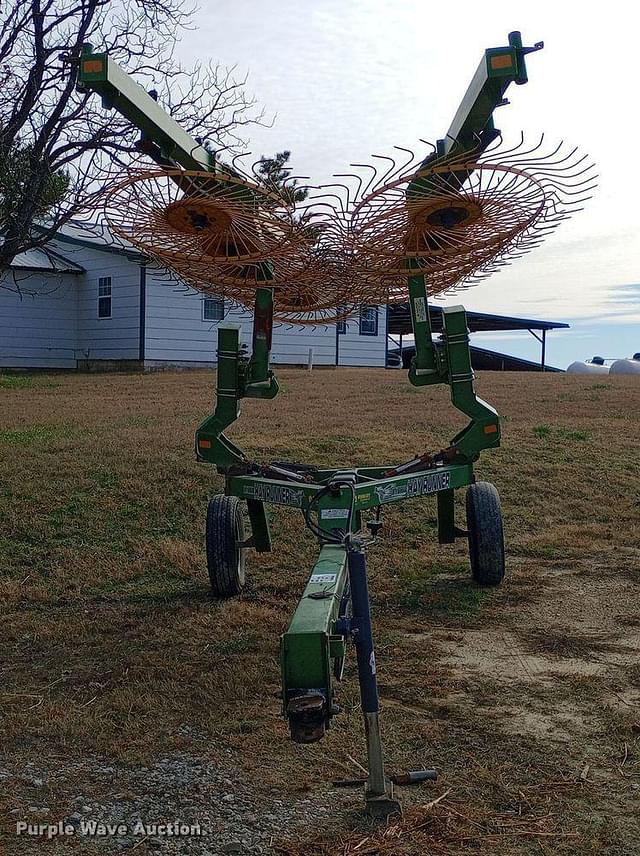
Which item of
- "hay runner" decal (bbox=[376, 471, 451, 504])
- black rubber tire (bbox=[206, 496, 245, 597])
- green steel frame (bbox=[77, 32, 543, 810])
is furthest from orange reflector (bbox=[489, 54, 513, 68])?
black rubber tire (bbox=[206, 496, 245, 597])

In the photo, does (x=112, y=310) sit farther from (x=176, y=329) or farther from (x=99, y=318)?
(x=176, y=329)

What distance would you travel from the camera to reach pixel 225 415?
6.44 metres

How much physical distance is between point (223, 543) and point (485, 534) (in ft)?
5.78

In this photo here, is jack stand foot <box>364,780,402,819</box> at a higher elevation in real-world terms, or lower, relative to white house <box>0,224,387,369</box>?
lower

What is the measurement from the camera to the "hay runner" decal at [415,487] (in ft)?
18.2

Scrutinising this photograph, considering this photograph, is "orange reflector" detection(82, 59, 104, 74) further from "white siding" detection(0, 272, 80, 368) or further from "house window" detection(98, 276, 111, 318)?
"house window" detection(98, 276, 111, 318)

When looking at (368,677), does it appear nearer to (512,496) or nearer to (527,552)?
(527,552)

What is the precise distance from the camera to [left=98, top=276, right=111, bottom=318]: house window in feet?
81.9

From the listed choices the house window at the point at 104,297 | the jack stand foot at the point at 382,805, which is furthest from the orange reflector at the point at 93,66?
the house window at the point at 104,297

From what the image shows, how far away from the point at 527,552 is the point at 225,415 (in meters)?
2.84

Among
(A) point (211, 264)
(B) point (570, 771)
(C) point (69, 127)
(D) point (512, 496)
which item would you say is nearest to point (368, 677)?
(B) point (570, 771)

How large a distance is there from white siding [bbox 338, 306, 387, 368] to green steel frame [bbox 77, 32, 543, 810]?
74.3 feet

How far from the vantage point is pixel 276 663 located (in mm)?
5117

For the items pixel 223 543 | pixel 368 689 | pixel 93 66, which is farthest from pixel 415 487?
pixel 93 66
